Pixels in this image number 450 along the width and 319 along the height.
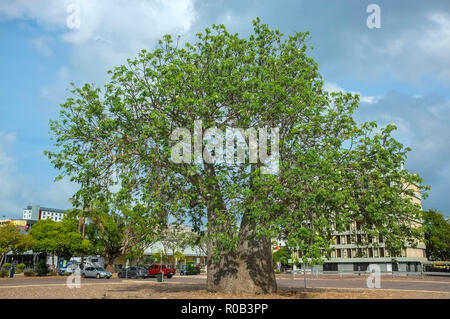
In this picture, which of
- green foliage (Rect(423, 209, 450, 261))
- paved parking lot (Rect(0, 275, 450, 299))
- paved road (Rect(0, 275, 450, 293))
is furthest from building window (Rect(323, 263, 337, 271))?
paved parking lot (Rect(0, 275, 450, 299))

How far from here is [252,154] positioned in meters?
16.5

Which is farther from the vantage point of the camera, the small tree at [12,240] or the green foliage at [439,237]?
the green foliage at [439,237]

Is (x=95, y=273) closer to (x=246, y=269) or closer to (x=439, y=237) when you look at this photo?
(x=246, y=269)

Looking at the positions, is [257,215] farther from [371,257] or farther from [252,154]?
[371,257]

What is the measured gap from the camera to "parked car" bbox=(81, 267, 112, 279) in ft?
140

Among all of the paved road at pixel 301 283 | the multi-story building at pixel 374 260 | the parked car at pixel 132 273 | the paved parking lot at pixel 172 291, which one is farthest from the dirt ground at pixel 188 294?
the multi-story building at pixel 374 260

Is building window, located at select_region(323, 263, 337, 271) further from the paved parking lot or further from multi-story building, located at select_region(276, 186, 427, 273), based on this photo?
the paved parking lot

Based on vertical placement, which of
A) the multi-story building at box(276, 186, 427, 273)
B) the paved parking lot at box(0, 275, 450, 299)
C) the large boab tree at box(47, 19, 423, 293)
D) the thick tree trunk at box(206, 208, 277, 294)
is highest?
the large boab tree at box(47, 19, 423, 293)

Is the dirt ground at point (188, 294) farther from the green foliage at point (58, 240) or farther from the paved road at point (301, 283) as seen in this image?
the green foliage at point (58, 240)

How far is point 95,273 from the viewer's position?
1697 inches

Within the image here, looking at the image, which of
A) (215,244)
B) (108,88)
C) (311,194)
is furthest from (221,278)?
(108,88)

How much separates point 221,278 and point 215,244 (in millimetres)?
2782

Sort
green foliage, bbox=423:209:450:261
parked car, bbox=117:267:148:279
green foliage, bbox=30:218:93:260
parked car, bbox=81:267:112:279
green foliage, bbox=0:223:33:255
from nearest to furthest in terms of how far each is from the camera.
Answer: 1. parked car, bbox=81:267:112:279
2. parked car, bbox=117:267:148:279
3. green foliage, bbox=30:218:93:260
4. green foliage, bbox=0:223:33:255
5. green foliage, bbox=423:209:450:261

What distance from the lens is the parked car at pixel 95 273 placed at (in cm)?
4275
